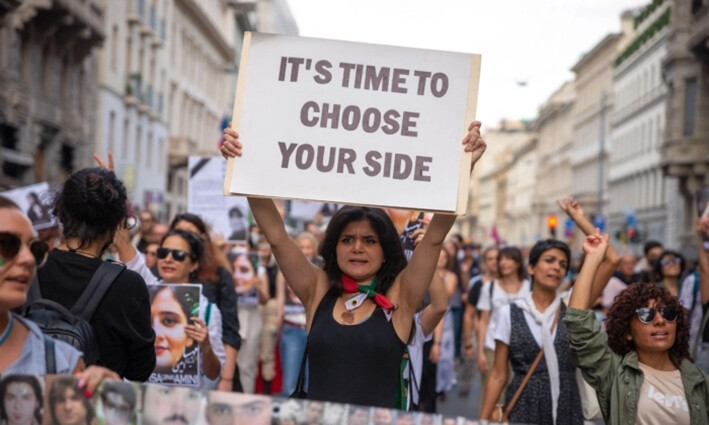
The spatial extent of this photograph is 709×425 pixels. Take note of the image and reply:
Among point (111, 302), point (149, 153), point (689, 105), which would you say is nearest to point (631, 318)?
point (111, 302)

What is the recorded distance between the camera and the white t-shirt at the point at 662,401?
538 cm

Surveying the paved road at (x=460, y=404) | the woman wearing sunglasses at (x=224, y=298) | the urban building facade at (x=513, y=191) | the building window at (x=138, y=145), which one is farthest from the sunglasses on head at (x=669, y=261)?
the urban building facade at (x=513, y=191)

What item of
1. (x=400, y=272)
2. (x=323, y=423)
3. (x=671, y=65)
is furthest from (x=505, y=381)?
(x=671, y=65)

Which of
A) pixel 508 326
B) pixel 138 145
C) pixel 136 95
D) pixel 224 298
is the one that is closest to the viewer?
pixel 508 326

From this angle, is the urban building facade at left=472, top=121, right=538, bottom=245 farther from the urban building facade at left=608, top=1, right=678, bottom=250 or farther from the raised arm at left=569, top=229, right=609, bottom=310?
the raised arm at left=569, top=229, right=609, bottom=310

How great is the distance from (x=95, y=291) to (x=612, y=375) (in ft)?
7.41

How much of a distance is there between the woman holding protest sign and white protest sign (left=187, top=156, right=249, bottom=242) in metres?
8.86

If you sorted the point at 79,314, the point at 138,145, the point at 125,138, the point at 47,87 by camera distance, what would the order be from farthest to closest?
the point at 138,145 < the point at 125,138 < the point at 47,87 < the point at 79,314

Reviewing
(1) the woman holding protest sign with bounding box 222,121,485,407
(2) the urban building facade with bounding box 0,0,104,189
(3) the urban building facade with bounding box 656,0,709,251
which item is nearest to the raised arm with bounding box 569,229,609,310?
(1) the woman holding protest sign with bounding box 222,121,485,407

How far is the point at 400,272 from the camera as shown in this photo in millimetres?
5305

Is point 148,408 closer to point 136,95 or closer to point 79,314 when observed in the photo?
point 79,314

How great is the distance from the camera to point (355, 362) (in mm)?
4941

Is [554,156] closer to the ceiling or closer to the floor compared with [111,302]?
closer to the ceiling

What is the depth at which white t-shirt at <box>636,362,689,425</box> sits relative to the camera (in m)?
5.38
